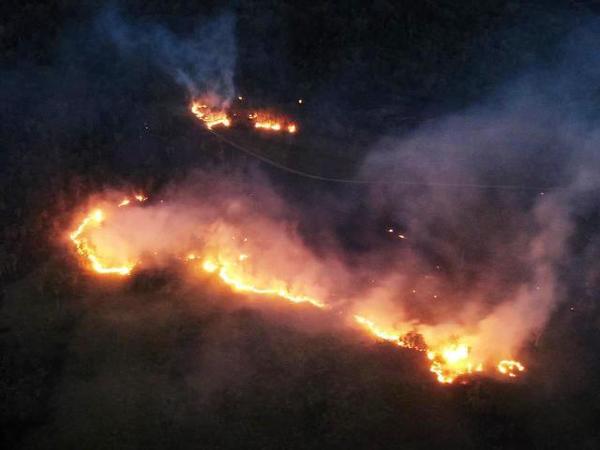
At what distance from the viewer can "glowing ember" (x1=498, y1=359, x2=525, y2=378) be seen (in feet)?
40.1

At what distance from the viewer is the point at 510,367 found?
12.3m

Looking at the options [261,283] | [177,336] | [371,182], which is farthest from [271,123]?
[177,336]

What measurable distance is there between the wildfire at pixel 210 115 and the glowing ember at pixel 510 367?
14558mm

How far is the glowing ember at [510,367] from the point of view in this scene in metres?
12.2

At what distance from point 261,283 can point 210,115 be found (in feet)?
35.2

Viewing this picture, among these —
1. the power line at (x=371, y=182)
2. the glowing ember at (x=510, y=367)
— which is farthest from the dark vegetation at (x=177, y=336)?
the power line at (x=371, y=182)

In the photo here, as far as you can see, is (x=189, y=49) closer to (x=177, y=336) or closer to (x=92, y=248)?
(x=92, y=248)

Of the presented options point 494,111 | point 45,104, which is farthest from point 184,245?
point 494,111

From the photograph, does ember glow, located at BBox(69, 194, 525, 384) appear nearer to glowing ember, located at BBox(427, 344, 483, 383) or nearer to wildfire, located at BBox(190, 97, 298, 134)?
glowing ember, located at BBox(427, 344, 483, 383)

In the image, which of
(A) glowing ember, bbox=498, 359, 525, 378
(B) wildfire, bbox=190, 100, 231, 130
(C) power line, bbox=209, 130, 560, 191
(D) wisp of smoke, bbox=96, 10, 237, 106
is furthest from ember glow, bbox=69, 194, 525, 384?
(D) wisp of smoke, bbox=96, 10, 237, 106

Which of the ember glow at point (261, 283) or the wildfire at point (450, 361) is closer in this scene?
the wildfire at point (450, 361)

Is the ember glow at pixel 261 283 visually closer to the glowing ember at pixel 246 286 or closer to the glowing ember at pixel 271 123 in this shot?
the glowing ember at pixel 246 286

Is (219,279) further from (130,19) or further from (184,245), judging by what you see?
(130,19)

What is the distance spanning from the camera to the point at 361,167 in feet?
70.1
